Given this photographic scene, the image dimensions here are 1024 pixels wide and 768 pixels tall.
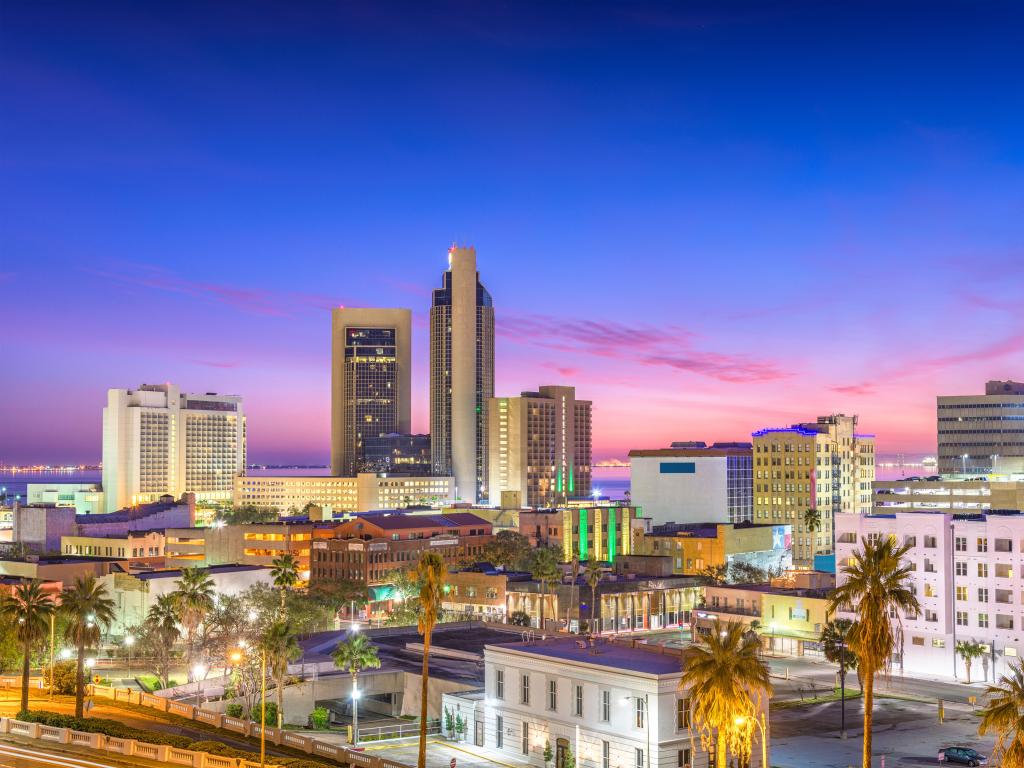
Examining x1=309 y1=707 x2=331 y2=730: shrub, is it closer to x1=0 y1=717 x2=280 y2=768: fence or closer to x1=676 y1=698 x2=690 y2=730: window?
x1=0 y1=717 x2=280 y2=768: fence

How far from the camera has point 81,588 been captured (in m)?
86.1

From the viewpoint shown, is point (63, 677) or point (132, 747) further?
point (63, 677)

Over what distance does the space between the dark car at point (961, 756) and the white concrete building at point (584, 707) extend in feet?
43.8

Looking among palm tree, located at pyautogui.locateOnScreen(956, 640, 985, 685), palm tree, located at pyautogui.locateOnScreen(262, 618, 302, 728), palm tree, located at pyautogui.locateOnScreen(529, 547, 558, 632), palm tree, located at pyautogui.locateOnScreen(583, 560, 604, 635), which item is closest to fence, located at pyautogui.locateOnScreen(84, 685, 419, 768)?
palm tree, located at pyautogui.locateOnScreen(262, 618, 302, 728)

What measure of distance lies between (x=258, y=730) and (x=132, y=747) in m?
12.0

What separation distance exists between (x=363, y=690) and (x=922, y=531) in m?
59.8

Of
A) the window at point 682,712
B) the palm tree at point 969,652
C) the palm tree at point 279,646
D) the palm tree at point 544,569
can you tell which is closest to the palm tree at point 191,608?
the palm tree at point 279,646

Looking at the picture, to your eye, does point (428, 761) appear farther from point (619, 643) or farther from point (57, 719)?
point (57, 719)

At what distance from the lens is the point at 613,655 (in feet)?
256

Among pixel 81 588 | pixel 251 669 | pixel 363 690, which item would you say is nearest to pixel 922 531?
pixel 363 690

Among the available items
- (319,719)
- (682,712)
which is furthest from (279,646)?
(682,712)

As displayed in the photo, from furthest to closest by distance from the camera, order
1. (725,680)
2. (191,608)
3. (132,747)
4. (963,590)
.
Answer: (963,590) → (191,608) → (132,747) → (725,680)

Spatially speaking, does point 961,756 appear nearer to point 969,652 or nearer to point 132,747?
point 969,652

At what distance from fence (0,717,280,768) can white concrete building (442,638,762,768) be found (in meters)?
19.1
